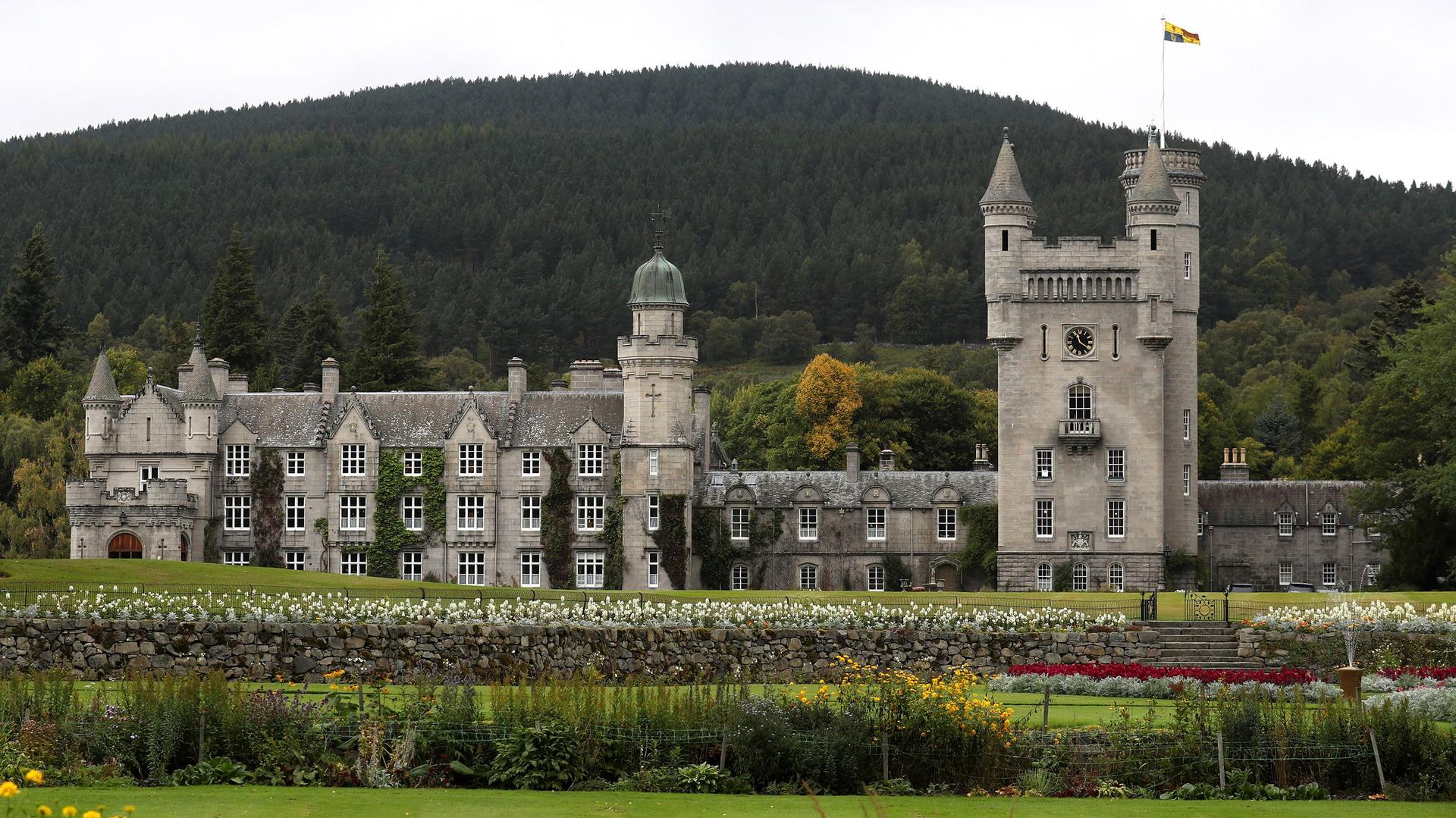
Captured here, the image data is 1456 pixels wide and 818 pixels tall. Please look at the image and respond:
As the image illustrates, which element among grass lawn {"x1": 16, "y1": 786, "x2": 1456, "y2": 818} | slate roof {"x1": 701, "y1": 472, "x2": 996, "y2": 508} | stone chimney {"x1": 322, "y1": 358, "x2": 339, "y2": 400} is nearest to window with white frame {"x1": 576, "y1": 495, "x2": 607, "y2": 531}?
slate roof {"x1": 701, "y1": 472, "x2": 996, "y2": 508}

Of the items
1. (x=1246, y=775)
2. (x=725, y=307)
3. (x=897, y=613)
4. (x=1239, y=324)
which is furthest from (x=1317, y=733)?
(x=725, y=307)

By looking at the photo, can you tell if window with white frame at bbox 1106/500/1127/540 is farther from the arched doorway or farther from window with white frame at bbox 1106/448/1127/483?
the arched doorway

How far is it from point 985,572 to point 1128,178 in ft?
54.9

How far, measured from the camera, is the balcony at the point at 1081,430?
74.5m

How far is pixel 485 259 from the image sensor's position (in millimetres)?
187750

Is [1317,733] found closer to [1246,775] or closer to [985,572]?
[1246,775]

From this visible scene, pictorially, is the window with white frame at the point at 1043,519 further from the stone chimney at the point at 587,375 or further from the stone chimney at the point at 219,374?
the stone chimney at the point at 219,374

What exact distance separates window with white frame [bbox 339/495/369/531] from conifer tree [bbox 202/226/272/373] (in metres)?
21.1

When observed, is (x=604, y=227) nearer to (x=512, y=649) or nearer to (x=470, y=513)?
(x=470, y=513)

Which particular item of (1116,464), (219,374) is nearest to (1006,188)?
(1116,464)

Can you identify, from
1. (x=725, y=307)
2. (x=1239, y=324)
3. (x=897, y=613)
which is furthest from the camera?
(x=725, y=307)

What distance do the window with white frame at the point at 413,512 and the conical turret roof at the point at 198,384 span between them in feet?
26.5

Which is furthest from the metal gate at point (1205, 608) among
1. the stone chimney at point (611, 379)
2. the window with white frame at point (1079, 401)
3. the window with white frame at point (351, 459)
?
the window with white frame at point (351, 459)

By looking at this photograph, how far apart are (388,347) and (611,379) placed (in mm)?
16884
